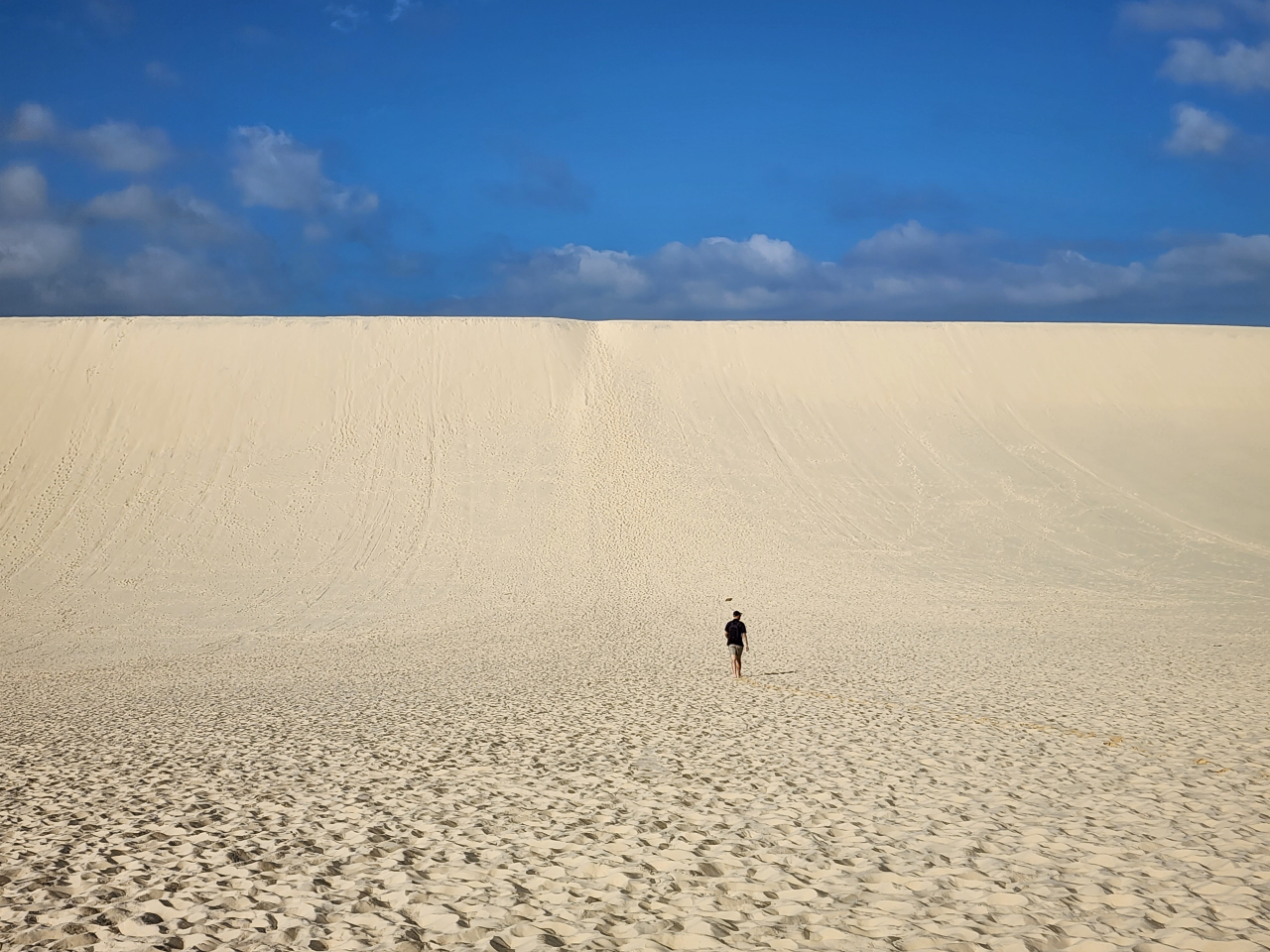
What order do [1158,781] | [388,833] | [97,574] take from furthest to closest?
1. [97,574]
2. [1158,781]
3. [388,833]

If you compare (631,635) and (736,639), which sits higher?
(736,639)

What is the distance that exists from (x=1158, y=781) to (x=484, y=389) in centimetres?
2884

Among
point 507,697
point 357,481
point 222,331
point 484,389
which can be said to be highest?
point 222,331

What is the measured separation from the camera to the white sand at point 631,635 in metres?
4.64

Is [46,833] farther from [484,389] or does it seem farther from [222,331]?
[222,331]

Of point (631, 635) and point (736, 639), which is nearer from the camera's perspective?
point (736, 639)

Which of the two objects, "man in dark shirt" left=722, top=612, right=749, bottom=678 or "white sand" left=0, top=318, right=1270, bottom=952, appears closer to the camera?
"white sand" left=0, top=318, right=1270, bottom=952

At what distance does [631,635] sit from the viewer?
1548cm

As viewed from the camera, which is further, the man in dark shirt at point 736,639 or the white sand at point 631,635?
the man in dark shirt at point 736,639

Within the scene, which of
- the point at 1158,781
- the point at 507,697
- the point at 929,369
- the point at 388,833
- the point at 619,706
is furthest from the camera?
the point at 929,369

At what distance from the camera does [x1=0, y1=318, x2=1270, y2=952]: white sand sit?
464cm

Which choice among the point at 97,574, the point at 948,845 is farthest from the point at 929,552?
the point at 97,574

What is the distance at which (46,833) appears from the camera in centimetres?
548

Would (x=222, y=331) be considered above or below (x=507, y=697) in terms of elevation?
above
